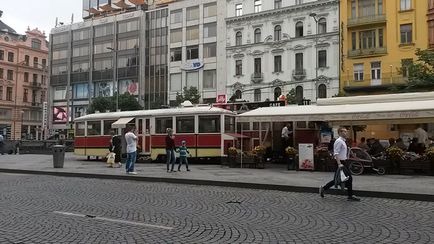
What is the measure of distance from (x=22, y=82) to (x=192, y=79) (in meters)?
47.1

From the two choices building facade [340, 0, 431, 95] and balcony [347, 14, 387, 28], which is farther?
balcony [347, 14, 387, 28]

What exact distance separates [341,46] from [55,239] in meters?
46.7

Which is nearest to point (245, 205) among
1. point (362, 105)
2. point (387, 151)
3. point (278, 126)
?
point (387, 151)

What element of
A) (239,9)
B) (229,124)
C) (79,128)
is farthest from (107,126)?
(239,9)

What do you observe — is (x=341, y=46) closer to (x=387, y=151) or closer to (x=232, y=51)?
(x=232, y=51)

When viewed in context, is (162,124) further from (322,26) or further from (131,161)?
(322,26)

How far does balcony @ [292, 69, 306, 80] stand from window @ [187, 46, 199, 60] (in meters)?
15.5

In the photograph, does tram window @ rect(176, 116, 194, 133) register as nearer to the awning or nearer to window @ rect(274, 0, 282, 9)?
the awning

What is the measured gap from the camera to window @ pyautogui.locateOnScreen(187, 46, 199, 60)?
63688 millimetres

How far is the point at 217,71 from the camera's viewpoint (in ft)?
200

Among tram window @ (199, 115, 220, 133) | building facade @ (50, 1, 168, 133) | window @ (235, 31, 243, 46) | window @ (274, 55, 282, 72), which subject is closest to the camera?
tram window @ (199, 115, 220, 133)

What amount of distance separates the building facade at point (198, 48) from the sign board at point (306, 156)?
1616 inches

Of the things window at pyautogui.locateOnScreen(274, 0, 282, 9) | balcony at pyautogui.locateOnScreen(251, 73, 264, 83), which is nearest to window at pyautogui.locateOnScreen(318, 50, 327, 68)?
balcony at pyautogui.locateOnScreen(251, 73, 264, 83)

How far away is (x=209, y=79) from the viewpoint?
6194 centimetres
